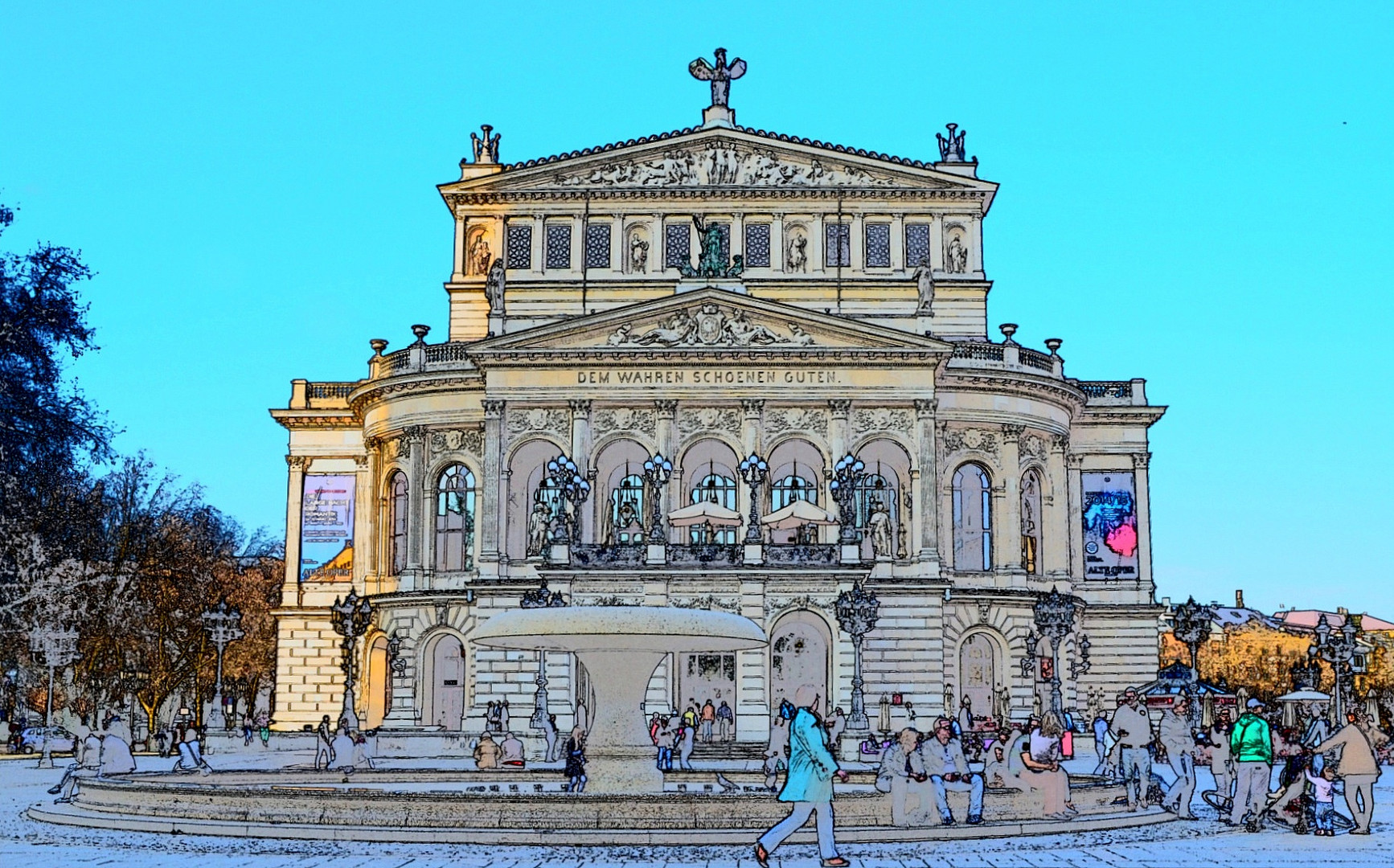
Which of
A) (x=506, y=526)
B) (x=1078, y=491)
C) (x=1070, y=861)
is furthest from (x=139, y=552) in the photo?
(x=1070, y=861)

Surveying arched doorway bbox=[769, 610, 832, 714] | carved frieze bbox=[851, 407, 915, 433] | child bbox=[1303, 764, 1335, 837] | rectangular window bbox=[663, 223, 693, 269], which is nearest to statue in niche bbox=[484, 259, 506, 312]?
rectangular window bbox=[663, 223, 693, 269]

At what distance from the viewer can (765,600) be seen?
43.1 meters

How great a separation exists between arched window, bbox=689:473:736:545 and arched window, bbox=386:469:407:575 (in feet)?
32.1

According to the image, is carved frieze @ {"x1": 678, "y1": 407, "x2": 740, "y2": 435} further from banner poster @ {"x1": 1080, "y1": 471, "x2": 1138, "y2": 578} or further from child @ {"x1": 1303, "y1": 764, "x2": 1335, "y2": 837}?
child @ {"x1": 1303, "y1": 764, "x2": 1335, "y2": 837}

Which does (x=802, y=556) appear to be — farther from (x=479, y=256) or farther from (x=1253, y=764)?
(x=1253, y=764)

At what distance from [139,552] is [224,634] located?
13307 millimetres

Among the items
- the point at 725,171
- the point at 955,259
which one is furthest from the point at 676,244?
the point at 955,259

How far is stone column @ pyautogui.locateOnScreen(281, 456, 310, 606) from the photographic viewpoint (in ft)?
176

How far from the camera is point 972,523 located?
48.7 meters

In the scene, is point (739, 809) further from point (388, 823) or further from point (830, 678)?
point (830, 678)

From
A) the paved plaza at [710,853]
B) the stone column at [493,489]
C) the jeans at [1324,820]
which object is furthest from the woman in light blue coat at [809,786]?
the stone column at [493,489]

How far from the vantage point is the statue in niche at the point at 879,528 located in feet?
146

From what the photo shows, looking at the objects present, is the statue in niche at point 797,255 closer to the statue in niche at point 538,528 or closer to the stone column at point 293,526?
the statue in niche at point 538,528

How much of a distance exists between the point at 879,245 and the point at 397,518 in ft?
58.4
